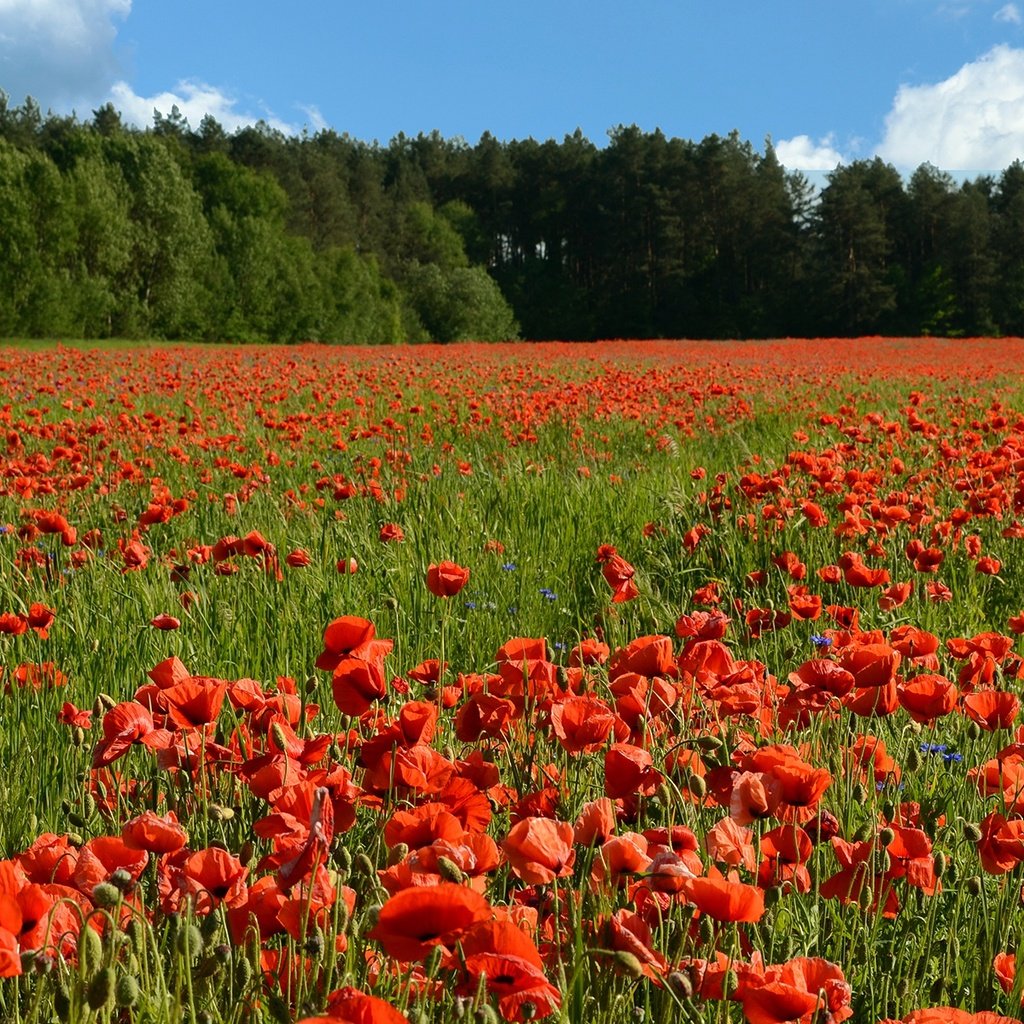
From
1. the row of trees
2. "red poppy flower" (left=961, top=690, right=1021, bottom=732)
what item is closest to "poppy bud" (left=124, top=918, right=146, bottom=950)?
"red poppy flower" (left=961, top=690, right=1021, bottom=732)

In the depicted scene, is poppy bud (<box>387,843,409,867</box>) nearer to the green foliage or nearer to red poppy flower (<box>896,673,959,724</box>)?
red poppy flower (<box>896,673,959,724</box>)

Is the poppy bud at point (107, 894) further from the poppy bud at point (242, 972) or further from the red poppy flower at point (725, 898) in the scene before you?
the red poppy flower at point (725, 898)

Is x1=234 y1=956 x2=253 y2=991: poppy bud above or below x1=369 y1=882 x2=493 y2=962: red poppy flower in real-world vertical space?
below

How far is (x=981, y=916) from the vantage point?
176 cm

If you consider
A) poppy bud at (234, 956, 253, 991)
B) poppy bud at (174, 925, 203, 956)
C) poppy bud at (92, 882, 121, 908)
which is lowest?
poppy bud at (234, 956, 253, 991)

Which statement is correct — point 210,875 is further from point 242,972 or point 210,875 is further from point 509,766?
point 509,766

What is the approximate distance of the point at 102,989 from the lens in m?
1.00

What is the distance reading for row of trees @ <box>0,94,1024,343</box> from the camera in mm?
36219

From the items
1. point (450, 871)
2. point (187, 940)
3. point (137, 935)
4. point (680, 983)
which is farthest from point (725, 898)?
point (137, 935)

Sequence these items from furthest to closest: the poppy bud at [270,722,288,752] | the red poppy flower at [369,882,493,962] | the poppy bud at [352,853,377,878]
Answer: the poppy bud at [270,722,288,752] < the poppy bud at [352,853,377,878] < the red poppy flower at [369,882,493,962]

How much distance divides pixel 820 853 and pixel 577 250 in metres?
72.7

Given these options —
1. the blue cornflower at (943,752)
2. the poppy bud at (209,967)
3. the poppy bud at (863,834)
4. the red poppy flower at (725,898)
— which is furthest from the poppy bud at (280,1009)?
the blue cornflower at (943,752)

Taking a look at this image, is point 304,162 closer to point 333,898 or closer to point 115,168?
point 115,168

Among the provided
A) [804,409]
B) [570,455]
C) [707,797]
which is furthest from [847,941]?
[804,409]
